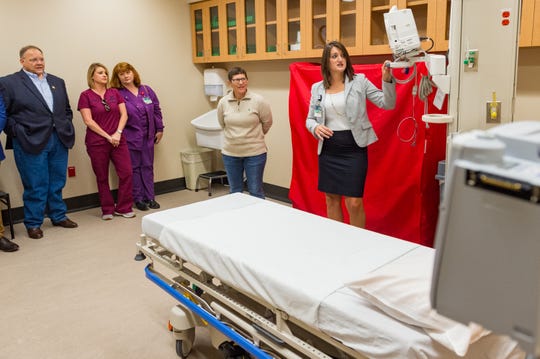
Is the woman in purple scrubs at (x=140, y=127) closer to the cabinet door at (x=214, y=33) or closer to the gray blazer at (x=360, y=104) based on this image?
the cabinet door at (x=214, y=33)

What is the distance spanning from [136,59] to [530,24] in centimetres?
387

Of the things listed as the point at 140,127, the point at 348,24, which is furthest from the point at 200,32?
the point at 348,24

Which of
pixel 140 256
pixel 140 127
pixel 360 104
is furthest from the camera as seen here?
pixel 140 127

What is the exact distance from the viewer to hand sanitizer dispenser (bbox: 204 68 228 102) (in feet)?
17.8

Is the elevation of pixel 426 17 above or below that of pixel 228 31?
below

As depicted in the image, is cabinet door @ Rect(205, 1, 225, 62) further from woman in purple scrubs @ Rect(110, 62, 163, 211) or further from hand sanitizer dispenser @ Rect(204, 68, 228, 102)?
woman in purple scrubs @ Rect(110, 62, 163, 211)

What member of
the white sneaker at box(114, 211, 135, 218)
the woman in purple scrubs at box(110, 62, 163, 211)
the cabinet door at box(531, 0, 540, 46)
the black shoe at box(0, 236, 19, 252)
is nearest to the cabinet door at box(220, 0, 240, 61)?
the woman in purple scrubs at box(110, 62, 163, 211)

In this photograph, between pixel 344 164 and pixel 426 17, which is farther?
pixel 426 17

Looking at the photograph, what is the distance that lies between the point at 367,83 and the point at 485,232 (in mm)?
2302

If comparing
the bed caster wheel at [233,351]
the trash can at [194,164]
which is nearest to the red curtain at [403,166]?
the bed caster wheel at [233,351]

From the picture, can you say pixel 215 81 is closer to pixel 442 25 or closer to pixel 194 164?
pixel 194 164

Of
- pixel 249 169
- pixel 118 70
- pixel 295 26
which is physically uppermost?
pixel 295 26

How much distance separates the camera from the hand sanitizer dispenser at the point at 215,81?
5.42 metres

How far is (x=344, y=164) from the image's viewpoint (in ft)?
10.0
